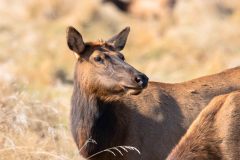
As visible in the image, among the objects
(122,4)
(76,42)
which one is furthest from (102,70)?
(122,4)

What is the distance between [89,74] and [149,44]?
2019 cm

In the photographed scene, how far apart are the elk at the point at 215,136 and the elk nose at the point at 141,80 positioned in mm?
1123

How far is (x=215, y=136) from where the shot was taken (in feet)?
25.8

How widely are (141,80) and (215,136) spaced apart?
1442mm

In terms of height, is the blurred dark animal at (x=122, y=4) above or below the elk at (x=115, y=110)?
below

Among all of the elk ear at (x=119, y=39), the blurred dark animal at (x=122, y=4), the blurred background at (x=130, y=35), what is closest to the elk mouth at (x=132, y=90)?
the elk ear at (x=119, y=39)

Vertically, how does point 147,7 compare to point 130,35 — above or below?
above

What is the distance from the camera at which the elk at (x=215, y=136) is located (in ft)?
25.4

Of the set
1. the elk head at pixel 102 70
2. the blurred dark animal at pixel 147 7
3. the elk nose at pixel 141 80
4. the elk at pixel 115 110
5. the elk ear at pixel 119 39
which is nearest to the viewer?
the elk nose at pixel 141 80

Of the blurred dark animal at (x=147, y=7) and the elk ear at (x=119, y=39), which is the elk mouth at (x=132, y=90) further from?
the blurred dark animal at (x=147, y=7)

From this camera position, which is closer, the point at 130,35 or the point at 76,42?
the point at 76,42

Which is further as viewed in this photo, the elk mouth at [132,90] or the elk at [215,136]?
the elk mouth at [132,90]

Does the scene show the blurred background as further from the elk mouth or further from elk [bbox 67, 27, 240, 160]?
the elk mouth

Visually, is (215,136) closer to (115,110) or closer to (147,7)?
(115,110)
